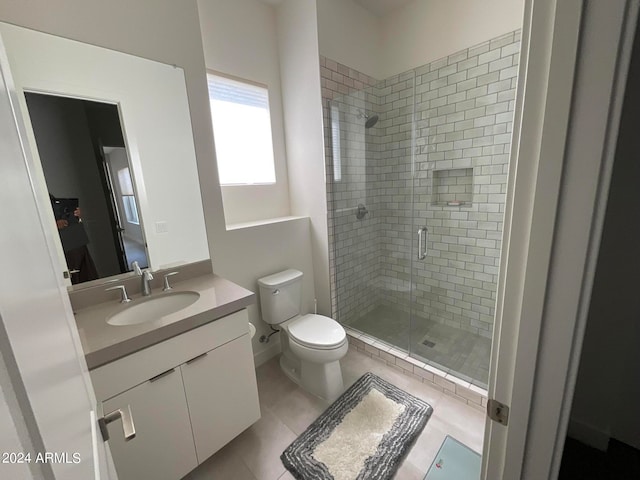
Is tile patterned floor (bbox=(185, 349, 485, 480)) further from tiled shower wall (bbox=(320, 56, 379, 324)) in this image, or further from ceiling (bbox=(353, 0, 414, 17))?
ceiling (bbox=(353, 0, 414, 17))

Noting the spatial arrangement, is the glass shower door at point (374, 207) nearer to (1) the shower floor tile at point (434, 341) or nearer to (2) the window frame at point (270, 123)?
(1) the shower floor tile at point (434, 341)

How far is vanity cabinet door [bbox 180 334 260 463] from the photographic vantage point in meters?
1.23

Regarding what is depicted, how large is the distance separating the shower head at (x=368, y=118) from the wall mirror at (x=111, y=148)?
147 centimetres

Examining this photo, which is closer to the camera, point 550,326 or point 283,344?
point 550,326

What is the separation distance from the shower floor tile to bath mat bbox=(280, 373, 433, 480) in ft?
1.26

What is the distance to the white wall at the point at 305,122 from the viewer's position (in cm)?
199

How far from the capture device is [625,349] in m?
1.15

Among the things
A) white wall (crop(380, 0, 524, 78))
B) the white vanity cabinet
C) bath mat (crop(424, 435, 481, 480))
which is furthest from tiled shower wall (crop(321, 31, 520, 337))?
the white vanity cabinet

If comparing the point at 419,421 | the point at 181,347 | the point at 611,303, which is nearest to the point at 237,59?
the point at 181,347

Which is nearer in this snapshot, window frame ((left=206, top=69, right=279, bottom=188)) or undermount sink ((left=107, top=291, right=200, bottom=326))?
undermount sink ((left=107, top=291, right=200, bottom=326))

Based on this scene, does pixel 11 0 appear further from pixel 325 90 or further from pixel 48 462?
pixel 48 462

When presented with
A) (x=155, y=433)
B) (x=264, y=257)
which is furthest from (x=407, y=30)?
(x=155, y=433)

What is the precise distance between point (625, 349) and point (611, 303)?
0.74ft

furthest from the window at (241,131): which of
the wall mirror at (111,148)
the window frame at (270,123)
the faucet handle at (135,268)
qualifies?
the faucet handle at (135,268)
